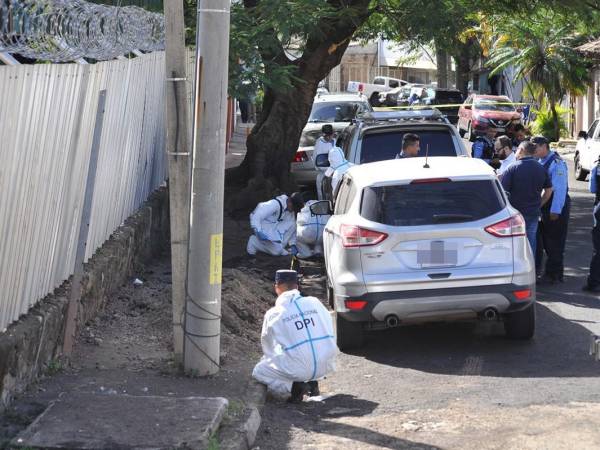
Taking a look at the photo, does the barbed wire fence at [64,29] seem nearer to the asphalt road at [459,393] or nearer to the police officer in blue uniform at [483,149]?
the asphalt road at [459,393]

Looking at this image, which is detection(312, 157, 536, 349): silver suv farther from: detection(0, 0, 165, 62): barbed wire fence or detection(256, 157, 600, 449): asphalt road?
detection(0, 0, 165, 62): barbed wire fence

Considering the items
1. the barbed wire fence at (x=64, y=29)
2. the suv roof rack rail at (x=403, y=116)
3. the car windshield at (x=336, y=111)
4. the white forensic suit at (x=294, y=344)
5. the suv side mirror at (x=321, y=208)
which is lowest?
the white forensic suit at (x=294, y=344)

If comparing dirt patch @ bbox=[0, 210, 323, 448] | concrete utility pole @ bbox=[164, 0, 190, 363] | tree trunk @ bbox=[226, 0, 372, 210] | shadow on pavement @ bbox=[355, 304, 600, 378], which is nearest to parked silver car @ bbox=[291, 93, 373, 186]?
tree trunk @ bbox=[226, 0, 372, 210]

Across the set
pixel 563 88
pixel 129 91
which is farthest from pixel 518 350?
pixel 563 88

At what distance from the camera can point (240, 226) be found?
1753 cm

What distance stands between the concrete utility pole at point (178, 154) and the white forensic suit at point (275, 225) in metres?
5.46

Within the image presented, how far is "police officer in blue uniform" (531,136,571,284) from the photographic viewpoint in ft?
41.0

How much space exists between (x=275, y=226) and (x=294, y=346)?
6.23 metres

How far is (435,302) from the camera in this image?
9.12 meters

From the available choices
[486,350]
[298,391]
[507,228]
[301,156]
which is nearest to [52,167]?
[298,391]

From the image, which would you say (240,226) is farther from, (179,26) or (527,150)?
(179,26)

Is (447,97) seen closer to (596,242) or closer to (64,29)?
(596,242)

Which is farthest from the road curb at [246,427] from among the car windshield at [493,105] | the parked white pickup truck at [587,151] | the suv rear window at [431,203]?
the car windshield at [493,105]

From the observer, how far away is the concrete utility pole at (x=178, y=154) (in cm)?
802
